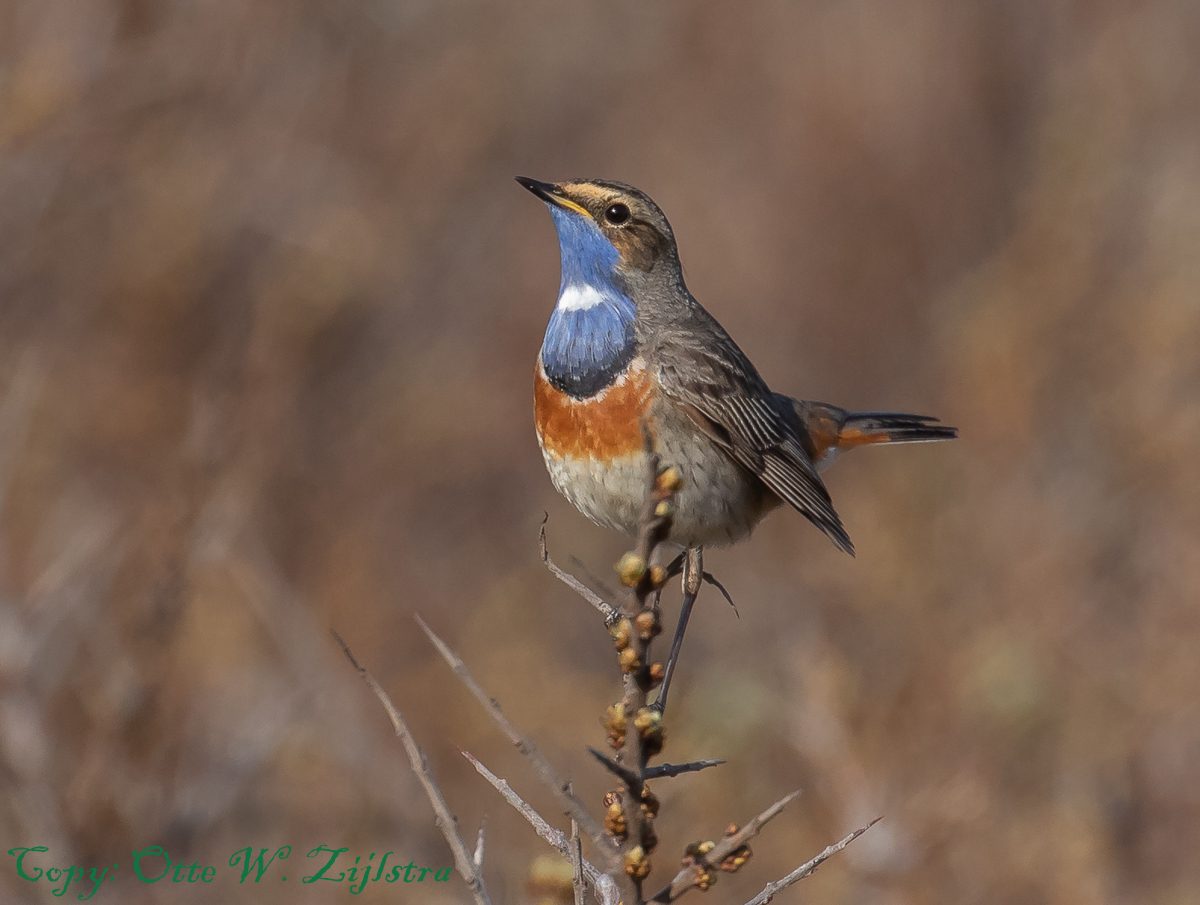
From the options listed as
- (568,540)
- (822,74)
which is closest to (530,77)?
(822,74)

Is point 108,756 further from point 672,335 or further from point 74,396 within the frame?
point 74,396

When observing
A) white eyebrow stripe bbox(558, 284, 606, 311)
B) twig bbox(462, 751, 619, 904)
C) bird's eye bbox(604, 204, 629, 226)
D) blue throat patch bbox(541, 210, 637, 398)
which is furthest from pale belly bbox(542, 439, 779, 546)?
twig bbox(462, 751, 619, 904)

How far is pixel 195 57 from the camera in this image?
767 centimetres

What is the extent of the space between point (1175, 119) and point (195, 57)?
6.81 m

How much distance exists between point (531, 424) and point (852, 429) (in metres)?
4.07

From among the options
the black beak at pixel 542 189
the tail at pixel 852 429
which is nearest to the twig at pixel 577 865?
the black beak at pixel 542 189

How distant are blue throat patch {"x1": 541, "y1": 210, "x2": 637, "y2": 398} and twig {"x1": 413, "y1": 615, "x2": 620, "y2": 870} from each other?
2.21 metres

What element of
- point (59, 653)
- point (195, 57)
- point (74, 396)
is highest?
point (195, 57)

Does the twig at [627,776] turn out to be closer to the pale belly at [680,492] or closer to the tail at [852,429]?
the pale belly at [680,492]

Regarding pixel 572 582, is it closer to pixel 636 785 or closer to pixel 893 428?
pixel 636 785

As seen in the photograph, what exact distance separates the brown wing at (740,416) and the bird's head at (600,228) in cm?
36

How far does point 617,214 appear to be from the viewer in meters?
4.72

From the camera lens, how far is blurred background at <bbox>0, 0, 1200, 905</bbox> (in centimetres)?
545

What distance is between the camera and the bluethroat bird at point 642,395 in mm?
4352
